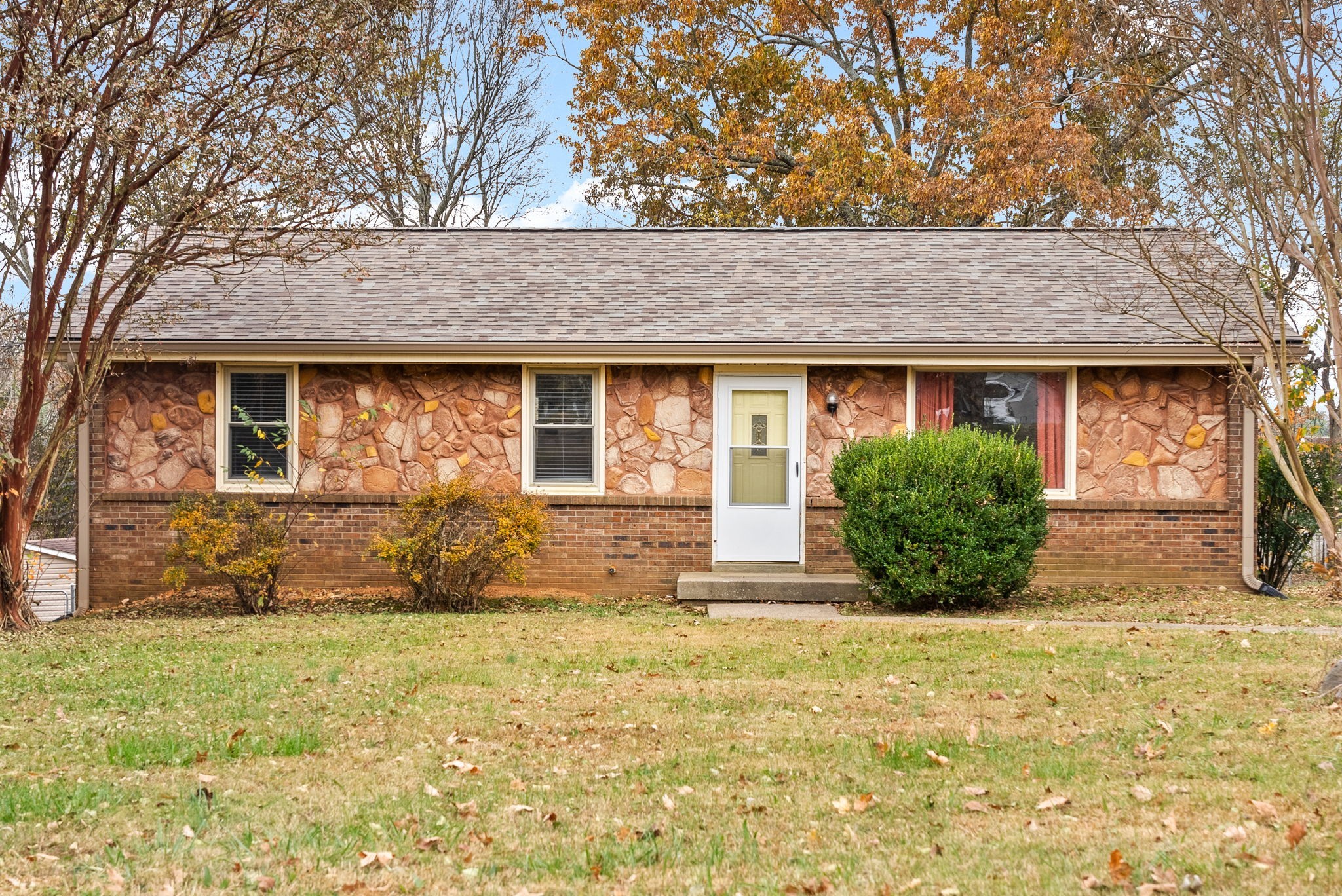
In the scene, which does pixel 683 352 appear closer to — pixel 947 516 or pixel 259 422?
pixel 947 516

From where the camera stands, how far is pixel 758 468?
1187 centimetres

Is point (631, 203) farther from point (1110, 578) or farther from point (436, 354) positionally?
point (1110, 578)

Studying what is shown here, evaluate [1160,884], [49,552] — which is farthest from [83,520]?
[1160,884]

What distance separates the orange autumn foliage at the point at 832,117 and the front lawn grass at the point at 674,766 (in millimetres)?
13315

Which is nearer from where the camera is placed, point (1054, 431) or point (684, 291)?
point (1054, 431)

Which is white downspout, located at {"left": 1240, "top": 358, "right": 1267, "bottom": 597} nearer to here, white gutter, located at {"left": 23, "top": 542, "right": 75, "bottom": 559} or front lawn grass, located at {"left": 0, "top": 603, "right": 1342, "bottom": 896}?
front lawn grass, located at {"left": 0, "top": 603, "right": 1342, "bottom": 896}

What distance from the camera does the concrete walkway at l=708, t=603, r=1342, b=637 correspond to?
8.77 m

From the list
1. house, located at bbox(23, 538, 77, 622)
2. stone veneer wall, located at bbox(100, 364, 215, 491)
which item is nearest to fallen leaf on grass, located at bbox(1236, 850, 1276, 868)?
stone veneer wall, located at bbox(100, 364, 215, 491)

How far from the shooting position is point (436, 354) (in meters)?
11.5

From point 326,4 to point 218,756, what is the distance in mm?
6606

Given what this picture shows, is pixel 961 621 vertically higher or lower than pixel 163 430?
lower

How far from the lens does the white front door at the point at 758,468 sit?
11.8 m

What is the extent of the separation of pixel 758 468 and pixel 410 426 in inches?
145

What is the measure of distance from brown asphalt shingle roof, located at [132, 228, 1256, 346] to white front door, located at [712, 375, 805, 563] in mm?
634
